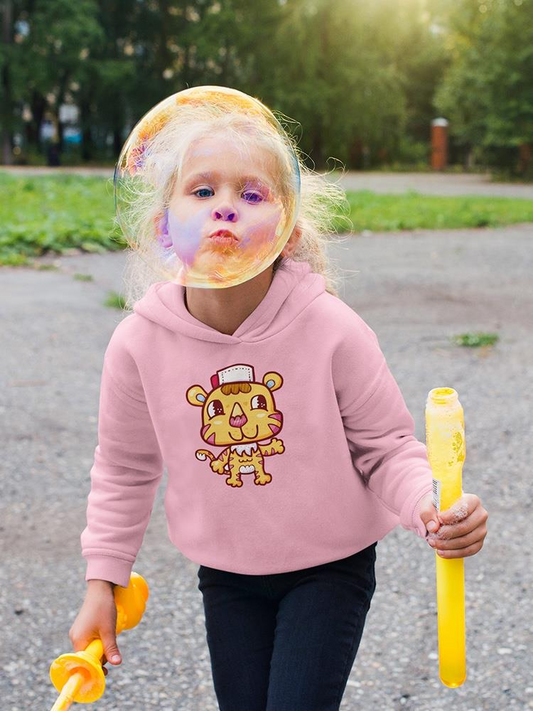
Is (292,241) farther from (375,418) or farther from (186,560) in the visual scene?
(186,560)

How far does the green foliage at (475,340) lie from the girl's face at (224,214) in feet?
13.9

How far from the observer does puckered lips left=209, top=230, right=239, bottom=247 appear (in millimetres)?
1613

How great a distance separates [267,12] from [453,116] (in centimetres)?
764

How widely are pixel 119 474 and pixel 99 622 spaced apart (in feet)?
0.95

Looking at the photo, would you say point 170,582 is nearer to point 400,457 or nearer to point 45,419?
point 400,457

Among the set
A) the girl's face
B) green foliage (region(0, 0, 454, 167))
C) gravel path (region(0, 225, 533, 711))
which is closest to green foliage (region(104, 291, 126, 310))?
gravel path (region(0, 225, 533, 711))

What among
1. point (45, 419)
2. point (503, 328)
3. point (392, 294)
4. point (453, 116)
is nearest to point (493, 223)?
point (392, 294)

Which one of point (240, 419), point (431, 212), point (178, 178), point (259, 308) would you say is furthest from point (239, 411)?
point (431, 212)

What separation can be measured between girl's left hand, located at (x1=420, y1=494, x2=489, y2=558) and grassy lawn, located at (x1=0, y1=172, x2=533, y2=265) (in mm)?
5784

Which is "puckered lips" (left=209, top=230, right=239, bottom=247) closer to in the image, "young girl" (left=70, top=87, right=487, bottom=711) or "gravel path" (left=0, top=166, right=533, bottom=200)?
"young girl" (left=70, top=87, right=487, bottom=711)

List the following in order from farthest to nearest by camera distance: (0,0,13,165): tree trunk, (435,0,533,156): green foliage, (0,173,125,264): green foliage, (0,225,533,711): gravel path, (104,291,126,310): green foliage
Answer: (0,0,13,165): tree trunk → (435,0,533,156): green foliage → (0,173,125,264): green foliage → (104,291,126,310): green foliage → (0,225,533,711): gravel path

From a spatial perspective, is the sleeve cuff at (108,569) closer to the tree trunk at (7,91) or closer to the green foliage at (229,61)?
the green foliage at (229,61)

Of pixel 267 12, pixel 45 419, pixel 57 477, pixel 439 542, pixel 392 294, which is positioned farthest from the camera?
pixel 267 12

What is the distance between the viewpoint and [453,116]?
26.5 m
